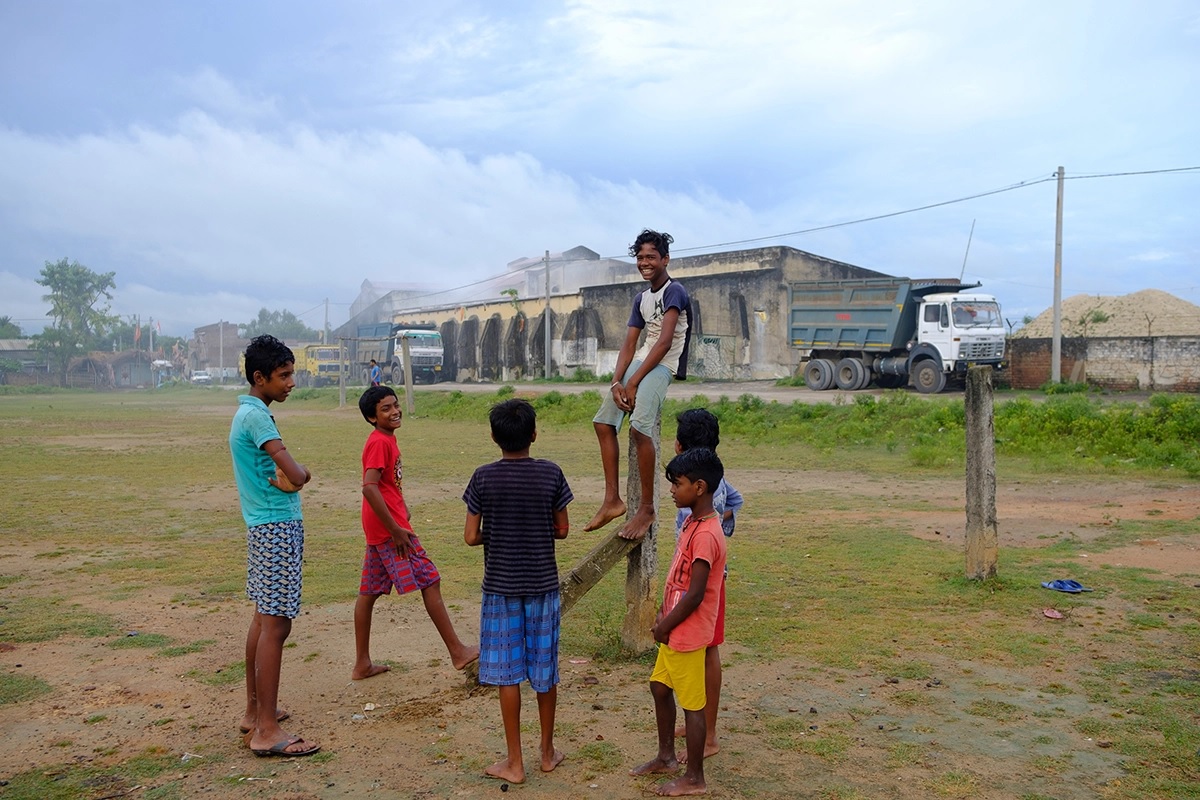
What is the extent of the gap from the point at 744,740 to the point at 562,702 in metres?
1.07

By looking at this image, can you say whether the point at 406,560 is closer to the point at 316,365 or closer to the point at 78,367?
the point at 316,365

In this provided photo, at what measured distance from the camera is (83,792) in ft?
13.1

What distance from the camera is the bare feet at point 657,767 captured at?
4.12m

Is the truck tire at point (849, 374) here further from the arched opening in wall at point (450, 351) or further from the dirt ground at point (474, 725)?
the arched opening in wall at point (450, 351)

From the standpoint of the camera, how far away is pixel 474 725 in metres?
4.77

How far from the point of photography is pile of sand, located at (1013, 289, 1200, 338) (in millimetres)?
34562

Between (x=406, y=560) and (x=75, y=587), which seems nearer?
(x=406, y=560)

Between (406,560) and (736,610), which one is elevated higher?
(406,560)

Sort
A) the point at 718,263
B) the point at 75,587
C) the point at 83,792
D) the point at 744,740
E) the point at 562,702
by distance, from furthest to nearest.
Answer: the point at 718,263 < the point at 75,587 < the point at 562,702 < the point at 744,740 < the point at 83,792

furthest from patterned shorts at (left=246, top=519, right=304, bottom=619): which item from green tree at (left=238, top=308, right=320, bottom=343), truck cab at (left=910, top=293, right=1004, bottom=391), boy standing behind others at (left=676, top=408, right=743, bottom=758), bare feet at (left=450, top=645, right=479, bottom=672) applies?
green tree at (left=238, top=308, right=320, bottom=343)

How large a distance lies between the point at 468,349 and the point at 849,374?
102 ft

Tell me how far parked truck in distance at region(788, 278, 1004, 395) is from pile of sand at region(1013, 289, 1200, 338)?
31.5 ft

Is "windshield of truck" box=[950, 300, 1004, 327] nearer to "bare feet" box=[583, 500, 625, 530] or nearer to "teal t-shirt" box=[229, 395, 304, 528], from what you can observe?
"bare feet" box=[583, 500, 625, 530]

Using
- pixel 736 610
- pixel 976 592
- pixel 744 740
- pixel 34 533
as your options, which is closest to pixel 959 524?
pixel 976 592
